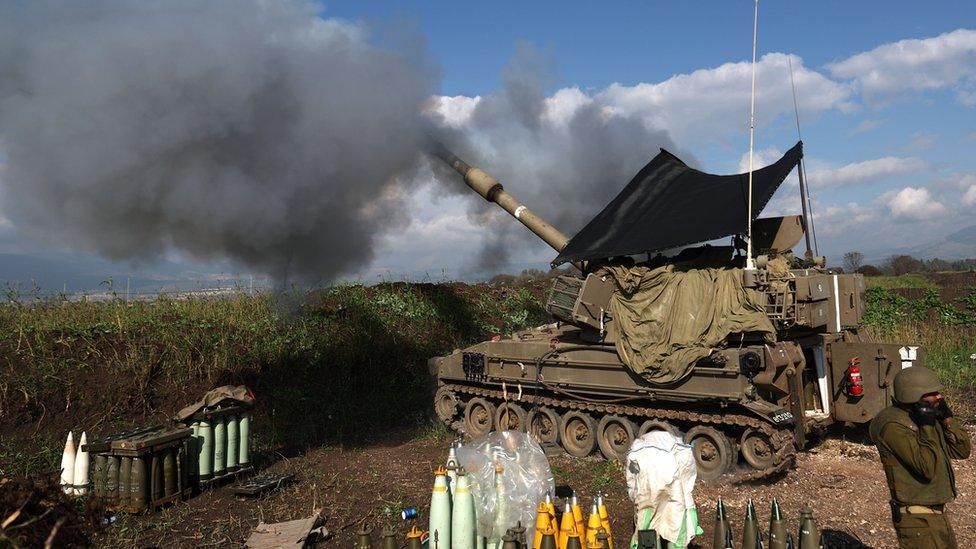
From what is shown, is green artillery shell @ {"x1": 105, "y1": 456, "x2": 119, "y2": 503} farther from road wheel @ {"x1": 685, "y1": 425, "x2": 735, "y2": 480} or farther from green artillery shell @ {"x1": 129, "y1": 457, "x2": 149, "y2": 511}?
road wheel @ {"x1": 685, "y1": 425, "x2": 735, "y2": 480}

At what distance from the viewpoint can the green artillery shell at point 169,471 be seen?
26.1 feet

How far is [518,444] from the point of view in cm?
645

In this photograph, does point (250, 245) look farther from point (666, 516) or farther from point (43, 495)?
point (666, 516)

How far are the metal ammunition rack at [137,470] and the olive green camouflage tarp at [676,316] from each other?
5611 mm

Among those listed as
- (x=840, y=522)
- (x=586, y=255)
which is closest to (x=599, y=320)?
(x=586, y=255)

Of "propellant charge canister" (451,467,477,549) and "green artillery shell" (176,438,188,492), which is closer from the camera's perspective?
"propellant charge canister" (451,467,477,549)

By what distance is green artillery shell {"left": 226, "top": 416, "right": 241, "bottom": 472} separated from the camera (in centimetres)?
896

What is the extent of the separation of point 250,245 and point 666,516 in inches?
248

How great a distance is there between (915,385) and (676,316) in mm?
4659

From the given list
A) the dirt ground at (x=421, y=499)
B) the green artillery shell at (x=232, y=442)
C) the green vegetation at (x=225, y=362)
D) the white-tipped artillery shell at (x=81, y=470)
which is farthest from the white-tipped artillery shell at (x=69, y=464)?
the green vegetation at (x=225, y=362)

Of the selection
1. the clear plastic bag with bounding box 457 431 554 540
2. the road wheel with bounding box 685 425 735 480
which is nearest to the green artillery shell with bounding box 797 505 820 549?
the clear plastic bag with bounding box 457 431 554 540

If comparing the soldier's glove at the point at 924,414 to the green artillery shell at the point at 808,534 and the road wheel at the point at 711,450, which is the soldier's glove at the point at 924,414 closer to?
the green artillery shell at the point at 808,534

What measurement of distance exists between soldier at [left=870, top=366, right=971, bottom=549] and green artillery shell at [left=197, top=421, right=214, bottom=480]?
7059 mm

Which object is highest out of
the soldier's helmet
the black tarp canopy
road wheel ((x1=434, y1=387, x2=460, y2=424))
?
the black tarp canopy
